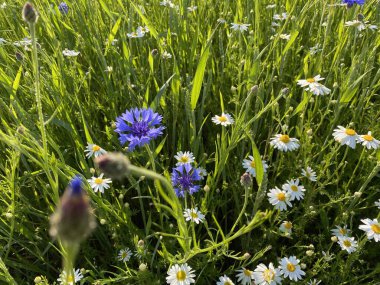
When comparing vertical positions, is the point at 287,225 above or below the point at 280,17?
below

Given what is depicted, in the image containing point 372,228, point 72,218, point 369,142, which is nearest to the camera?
point 72,218

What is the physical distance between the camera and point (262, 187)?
1098 millimetres

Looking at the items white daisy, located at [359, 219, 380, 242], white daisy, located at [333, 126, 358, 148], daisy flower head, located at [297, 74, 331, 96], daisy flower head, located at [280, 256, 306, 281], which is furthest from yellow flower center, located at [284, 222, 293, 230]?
daisy flower head, located at [297, 74, 331, 96]

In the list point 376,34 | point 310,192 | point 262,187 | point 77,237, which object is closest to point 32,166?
point 262,187

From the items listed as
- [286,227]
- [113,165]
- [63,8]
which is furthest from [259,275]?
[63,8]

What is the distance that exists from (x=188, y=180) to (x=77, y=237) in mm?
916

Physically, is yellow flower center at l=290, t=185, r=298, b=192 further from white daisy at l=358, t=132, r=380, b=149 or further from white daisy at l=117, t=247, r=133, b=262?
white daisy at l=117, t=247, r=133, b=262

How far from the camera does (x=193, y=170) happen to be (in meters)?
1.33

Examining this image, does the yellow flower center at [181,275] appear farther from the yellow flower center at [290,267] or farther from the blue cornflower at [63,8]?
the blue cornflower at [63,8]

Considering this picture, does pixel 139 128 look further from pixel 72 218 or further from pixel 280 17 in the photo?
pixel 280 17

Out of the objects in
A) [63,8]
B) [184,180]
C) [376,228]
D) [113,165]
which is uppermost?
[113,165]

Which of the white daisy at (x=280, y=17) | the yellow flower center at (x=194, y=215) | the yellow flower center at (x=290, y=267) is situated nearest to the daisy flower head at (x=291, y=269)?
the yellow flower center at (x=290, y=267)

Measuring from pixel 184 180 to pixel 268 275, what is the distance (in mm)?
388

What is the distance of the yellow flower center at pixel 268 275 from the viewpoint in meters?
1.16
